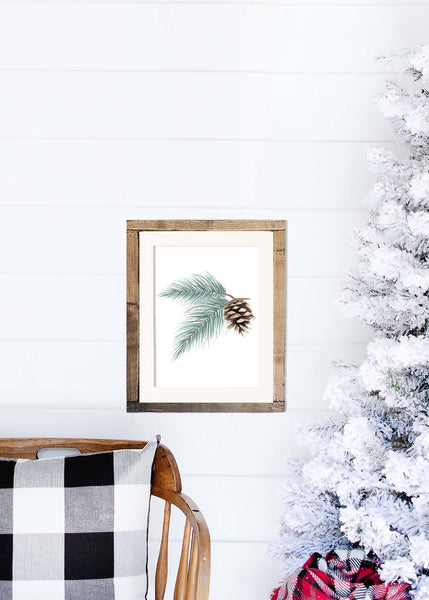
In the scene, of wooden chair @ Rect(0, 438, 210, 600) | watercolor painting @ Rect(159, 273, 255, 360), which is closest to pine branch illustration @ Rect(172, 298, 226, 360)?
watercolor painting @ Rect(159, 273, 255, 360)

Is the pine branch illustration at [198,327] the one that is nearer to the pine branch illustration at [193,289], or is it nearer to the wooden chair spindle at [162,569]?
the pine branch illustration at [193,289]

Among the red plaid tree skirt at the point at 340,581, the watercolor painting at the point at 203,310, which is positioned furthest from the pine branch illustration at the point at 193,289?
the red plaid tree skirt at the point at 340,581

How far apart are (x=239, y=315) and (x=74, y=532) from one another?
0.62 m

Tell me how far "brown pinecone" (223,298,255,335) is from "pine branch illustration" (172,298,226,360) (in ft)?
0.06

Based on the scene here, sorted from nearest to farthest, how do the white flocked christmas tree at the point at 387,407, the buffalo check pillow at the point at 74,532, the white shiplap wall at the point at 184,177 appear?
1. the white flocked christmas tree at the point at 387,407
2. the buffalo check pillow at the point at 74,532
3. the white shiplap wall at the point at 184,177

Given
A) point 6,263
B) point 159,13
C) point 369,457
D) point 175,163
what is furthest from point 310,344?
point 159,13

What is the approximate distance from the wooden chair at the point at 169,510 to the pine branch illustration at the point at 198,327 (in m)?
0.26

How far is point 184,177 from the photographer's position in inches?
57.6

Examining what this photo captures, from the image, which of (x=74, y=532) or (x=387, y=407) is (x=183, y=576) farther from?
(x=387, y=407)

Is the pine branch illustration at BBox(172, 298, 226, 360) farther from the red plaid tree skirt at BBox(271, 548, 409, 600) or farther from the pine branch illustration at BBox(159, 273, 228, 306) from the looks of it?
the red plaid tree skirt at BBox(271, 548, 409, 600)

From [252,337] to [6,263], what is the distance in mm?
641

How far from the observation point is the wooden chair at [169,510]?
105 centimetres

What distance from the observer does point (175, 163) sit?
1462 mm

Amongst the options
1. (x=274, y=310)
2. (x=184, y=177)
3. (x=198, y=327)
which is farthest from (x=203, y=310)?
(x=184, y=177)
